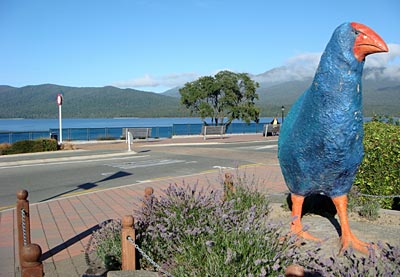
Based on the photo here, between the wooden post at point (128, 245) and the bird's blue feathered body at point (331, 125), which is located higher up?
the bird's blue feathered body at point (331, 125)

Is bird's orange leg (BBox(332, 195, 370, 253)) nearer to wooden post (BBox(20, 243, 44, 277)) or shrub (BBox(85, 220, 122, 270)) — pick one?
shrub (BBox(85, 220, 122, 270))

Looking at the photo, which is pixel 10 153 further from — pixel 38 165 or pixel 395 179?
pixel 395 179

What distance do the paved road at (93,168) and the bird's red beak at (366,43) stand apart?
143 inches

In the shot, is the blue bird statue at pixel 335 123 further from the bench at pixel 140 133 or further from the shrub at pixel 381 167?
the bench at pixel 140 133

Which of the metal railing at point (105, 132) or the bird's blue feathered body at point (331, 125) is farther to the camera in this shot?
the metal railing at point (105, 132)

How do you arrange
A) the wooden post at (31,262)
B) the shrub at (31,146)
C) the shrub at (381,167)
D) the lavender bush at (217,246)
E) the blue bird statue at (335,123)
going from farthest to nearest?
the shrub at (31,146), the shrub at (381,167), the blue bird statue at (335,123), the lavender bush at (217,246), the wooden post at (31,262)

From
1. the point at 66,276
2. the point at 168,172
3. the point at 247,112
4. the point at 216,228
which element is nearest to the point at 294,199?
the point at 216,228

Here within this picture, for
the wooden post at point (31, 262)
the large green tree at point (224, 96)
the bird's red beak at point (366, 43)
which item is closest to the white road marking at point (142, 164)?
the bird's red beak at point (366, 43)

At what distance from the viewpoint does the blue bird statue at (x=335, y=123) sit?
409 cm

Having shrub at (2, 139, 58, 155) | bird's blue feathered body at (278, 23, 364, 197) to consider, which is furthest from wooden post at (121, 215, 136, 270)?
shrub at (2, 139, 58, 155)

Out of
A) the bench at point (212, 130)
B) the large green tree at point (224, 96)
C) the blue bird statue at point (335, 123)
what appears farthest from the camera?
the large green tree at point (224, 96)

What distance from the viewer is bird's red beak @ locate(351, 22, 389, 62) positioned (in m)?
3.93

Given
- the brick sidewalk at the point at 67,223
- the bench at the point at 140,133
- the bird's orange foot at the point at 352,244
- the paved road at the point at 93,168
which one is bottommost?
the brick sidewalk at the point at 67,223

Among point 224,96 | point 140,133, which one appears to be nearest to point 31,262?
point 140,133
